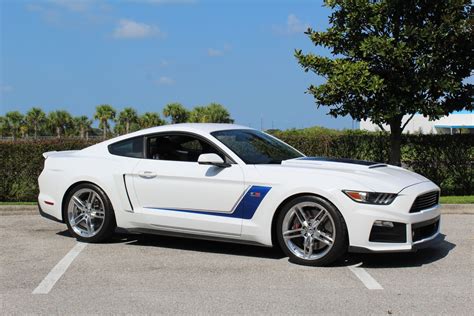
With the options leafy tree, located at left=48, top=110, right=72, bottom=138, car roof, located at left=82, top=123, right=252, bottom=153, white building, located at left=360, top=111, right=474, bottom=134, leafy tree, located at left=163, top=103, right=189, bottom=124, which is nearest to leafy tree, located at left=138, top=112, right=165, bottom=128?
leafy tree, located at left=163, top=103, right=189, bottom=124

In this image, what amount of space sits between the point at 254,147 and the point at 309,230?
138 centimetres

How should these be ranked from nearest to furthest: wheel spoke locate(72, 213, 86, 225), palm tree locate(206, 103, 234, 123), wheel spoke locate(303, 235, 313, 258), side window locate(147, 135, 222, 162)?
wheel spoke locate(303, 235, 313, 258), side window locate(147, 135, 222, 162), wheel spoke locate(72, 213, 86, 225), palm tree locate(206, 103, 234, 123)

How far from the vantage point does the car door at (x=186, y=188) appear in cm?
618

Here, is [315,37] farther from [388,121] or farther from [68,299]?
[68,299]

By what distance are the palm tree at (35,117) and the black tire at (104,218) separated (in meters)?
82.6

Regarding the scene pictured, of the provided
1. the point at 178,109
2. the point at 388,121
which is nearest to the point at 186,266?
the point at 388,121

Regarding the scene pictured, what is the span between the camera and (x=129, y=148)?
7.06 meters

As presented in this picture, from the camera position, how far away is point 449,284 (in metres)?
5.24

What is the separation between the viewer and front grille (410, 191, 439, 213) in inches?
228

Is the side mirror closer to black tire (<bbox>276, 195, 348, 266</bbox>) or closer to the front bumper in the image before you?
black tire (<bbox>276, 195, 348, 266</bbox>)

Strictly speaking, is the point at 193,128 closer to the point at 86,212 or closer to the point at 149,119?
the point at 86,212

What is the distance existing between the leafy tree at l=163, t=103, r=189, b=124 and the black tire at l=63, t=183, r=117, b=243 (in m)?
69.8

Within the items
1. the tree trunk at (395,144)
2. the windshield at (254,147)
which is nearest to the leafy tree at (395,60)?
the tree trunk at (395,144)

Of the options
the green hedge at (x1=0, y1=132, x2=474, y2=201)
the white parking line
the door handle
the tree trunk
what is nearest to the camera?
the white parking line
